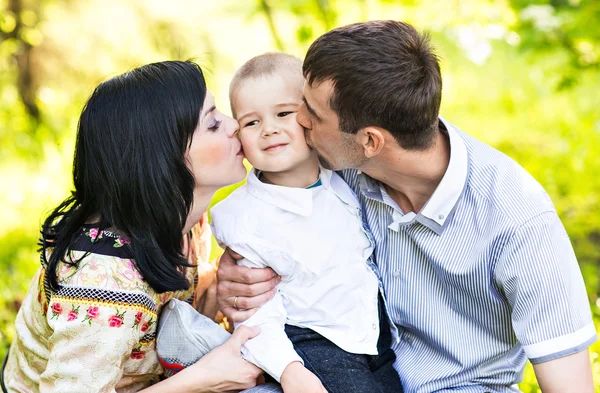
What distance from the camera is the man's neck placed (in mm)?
2371

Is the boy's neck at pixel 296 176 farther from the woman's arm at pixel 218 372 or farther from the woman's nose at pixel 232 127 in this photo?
the woman's arm at pixel 218 372

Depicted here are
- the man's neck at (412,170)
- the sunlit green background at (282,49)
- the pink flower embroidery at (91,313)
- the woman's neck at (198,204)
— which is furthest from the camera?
the sunlit green background at (282,49)

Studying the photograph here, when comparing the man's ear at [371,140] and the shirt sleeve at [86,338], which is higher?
the man's ear at [371,140]

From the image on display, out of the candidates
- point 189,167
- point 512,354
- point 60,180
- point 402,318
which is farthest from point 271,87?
point 60,180

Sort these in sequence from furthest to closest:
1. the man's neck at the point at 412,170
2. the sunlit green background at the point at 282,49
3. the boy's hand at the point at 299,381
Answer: the sunlit green background at the point at 282,49 < the man's neck at the point at 412,170 < the boy's hand at the point at 299,381

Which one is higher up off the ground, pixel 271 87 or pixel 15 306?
pixel 271 87

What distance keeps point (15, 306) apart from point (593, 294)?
3.13 metres

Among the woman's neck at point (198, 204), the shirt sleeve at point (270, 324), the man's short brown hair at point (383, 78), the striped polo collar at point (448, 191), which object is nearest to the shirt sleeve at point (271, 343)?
the shirt sleeve at point (270, 324)

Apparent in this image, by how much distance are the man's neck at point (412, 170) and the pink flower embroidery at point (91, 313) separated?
96 cm

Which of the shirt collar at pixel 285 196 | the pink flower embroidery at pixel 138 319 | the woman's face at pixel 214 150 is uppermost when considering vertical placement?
the woman's face at pixel 214 150

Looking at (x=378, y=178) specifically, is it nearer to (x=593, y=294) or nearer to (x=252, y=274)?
(x=252, y=274)

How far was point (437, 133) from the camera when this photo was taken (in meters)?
2.40

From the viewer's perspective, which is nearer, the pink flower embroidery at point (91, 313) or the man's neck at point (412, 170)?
the pink flower embroidery at point (91, 313)

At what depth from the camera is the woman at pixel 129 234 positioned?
7.09ft
